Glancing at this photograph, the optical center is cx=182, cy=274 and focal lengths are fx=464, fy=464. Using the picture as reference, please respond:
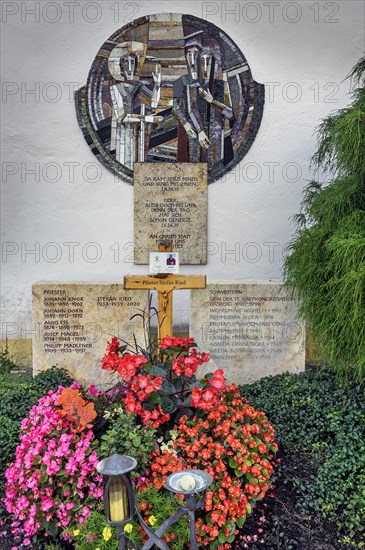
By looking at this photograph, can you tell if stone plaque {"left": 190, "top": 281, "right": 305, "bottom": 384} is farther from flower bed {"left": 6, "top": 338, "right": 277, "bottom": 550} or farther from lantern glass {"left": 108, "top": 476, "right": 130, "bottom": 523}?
lantern glass {"left": 108, "top": 476, "right": 130, "bottom": 523}

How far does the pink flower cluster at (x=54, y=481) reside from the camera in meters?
2.35

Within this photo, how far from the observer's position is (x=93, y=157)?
16.4 ft

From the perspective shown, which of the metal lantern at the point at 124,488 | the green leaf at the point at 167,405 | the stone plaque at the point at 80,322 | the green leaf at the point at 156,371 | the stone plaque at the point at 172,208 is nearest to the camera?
the metal lantern at the point at 124,488

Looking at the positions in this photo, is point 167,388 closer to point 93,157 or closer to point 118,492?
point 118,492

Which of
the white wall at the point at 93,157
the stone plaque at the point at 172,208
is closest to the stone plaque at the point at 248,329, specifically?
the white wall at the point at 93,157

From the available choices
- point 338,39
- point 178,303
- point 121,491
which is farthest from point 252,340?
point 338,39

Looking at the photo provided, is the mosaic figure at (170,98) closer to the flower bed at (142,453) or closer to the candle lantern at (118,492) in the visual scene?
the flower bed at (142,453)

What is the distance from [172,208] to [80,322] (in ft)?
5.37

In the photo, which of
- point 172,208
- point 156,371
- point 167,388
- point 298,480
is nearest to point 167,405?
point 167,388

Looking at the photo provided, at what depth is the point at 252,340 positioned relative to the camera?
4273 millimetres

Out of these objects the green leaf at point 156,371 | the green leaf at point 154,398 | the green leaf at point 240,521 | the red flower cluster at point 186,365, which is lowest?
the green leaf at point 240,521

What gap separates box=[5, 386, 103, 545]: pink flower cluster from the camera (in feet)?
7.70

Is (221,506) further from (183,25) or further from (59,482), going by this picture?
(183,25)

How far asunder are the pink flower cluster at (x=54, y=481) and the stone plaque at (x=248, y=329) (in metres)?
1.94
